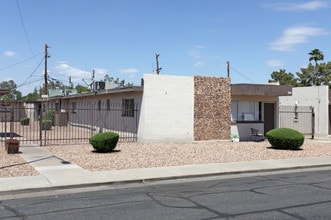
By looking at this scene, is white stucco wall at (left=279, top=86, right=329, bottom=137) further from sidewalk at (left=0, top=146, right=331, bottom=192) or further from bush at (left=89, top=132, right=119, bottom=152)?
bush at (left=89, top=132, right=119, bottom=152)

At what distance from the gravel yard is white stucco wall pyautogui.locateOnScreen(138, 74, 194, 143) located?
1.07m

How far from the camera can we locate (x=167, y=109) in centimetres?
2155

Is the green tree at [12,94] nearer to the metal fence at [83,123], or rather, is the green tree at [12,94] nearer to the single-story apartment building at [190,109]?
the metal fence at [83,123]

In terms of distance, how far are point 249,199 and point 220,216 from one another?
5.85 feet

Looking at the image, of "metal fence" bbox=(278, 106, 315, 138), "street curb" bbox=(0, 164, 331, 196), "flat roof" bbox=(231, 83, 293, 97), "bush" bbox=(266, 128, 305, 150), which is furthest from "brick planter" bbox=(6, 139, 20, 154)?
"metal fence" bbox=(278, 106, 315, 138)

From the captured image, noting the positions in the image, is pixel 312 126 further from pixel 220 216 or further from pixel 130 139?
pixel 220 216

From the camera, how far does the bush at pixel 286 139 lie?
1908 centimetres

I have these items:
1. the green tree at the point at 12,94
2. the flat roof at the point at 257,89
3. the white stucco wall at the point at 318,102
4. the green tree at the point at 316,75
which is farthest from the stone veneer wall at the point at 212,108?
the green tree at the point at 316,75

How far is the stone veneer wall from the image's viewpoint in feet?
73.9

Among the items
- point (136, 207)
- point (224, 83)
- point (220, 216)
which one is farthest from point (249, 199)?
point (224, 83)

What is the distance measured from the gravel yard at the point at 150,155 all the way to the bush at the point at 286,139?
0.42 meters

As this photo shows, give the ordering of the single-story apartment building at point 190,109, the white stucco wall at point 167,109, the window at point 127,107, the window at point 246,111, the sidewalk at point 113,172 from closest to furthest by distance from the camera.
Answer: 1. the sidewalk at point 113,172
2. the white stucco wall at point 167,109
3. the single-story apartment building at point 190,109
4. the window at point 127,107
5. the window at point 246,111

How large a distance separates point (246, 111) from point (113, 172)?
1441cm

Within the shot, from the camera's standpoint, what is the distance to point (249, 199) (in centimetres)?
881
